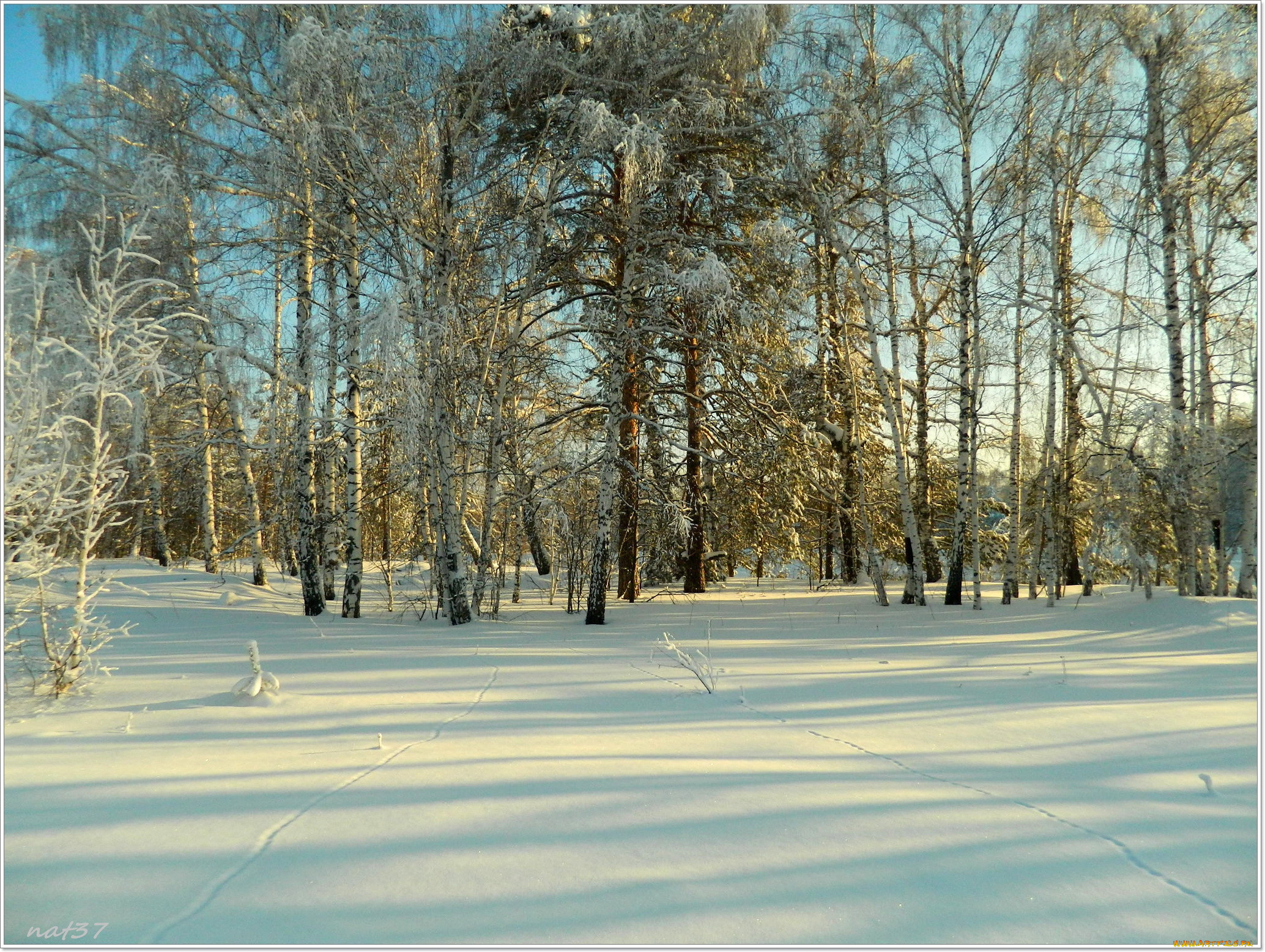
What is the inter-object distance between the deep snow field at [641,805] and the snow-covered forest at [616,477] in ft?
0.08

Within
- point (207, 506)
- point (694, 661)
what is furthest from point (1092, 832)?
point (207, 506)

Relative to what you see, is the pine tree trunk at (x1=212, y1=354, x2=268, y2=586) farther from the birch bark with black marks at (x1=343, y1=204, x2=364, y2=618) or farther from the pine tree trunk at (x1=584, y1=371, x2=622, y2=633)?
the pine tree trunk at (x1=584, y1=371, x2=622, y2=633)

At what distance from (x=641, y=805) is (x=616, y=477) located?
652 centimetres

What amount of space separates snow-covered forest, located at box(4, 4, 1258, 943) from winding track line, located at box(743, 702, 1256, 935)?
20 millimetres

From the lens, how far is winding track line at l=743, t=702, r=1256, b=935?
2.39 metres

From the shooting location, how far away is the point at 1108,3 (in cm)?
862

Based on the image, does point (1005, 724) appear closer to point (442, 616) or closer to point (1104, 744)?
point (1104, 744)

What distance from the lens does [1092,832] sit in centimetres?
292

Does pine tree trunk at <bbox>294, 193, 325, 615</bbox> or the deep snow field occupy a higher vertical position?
pine tree trunk at <bbox>294, 193, 325, 615</bbox>

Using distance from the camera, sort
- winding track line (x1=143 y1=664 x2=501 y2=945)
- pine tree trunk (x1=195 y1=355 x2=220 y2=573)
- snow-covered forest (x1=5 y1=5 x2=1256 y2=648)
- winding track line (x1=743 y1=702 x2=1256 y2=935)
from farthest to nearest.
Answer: pine tree trunk (x1=195 y1=355 x2=220 y2=573)
snow-covered forest (x1=5 y1=5 x2=1256 y2=648)
winding track line (x1=743 y1=702 x2=1256 y2=935)
winding track line (x1=143 y1=664 x2=501 y2=945)

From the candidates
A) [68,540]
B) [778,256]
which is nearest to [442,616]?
[68,540]

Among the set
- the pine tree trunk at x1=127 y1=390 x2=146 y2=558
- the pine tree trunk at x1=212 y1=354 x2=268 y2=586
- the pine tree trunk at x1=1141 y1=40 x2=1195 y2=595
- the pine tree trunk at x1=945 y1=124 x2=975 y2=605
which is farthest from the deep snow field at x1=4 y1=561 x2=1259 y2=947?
the pine tree trunk at x1=212 y1=354 x2=268 y2=586

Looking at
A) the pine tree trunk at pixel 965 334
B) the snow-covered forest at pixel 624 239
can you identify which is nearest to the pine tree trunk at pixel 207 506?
the snow-covered forest at pixel 624 239

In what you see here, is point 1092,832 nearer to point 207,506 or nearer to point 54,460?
point 54,460
